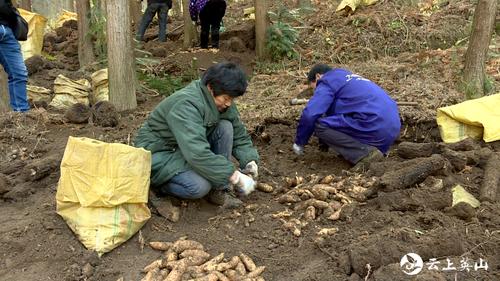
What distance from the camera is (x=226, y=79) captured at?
3348 millimetres

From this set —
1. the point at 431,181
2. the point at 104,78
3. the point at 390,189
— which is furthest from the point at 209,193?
the point at 104,78

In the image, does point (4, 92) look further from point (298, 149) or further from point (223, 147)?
point (298, 149)

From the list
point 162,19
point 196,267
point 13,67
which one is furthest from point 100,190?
point 162,19

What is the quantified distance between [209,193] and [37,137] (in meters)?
2.38

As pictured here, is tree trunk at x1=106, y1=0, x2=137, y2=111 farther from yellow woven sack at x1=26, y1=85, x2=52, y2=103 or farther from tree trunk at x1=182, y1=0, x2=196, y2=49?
tree trunk at x1=182, y1=0, x2=196, y2=49

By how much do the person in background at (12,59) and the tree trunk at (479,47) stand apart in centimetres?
500

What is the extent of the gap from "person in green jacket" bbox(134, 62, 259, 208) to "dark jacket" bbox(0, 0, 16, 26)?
2.80 meters

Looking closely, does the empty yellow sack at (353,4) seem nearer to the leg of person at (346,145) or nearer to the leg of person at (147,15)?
the leg of person at (147,15)

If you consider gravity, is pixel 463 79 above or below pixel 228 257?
above

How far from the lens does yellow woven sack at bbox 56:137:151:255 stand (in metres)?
3.22

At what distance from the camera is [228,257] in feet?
10.4

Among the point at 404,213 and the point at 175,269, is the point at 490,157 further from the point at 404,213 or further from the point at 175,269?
the point at 175,269

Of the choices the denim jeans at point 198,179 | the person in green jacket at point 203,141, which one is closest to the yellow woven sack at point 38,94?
the person in green jacket at point 203,141

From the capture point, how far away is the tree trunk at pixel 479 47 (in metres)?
5.66
